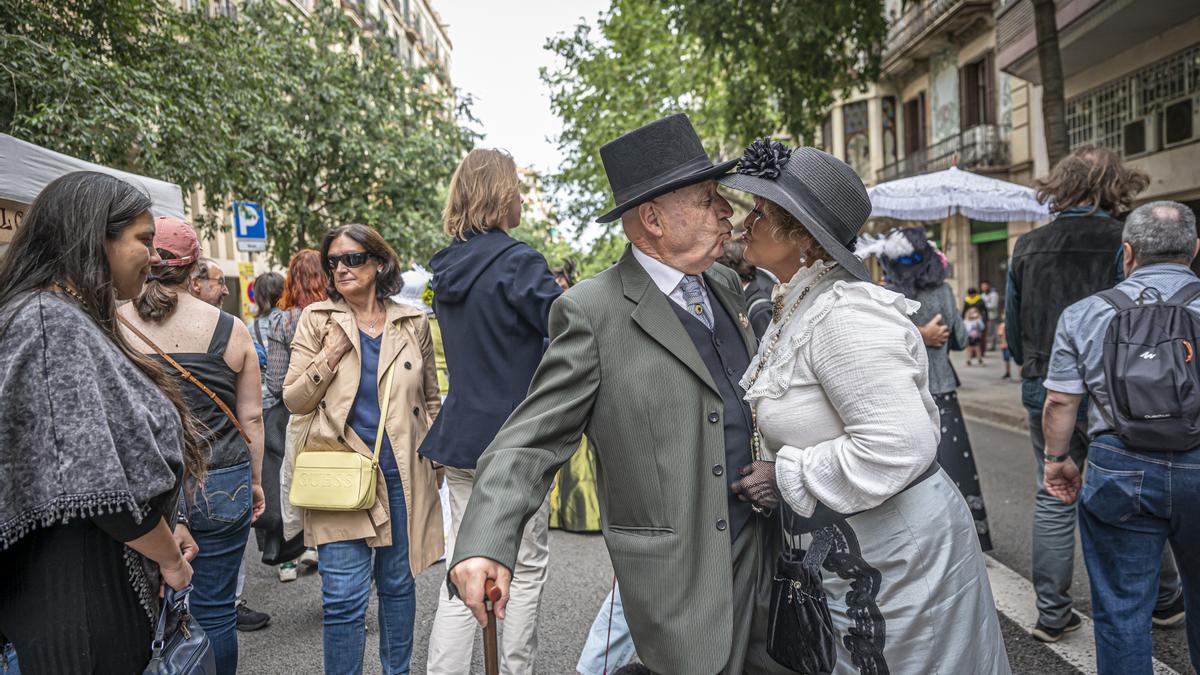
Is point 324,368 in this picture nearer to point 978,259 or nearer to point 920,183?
point 920,183

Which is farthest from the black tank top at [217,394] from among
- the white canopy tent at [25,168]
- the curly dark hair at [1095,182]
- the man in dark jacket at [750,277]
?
the curly dark hair at [1095,182]

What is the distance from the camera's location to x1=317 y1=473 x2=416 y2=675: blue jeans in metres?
3.27

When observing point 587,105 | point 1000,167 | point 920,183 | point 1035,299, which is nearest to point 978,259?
point 1000,167

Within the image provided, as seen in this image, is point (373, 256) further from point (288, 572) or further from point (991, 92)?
point (991, 92)

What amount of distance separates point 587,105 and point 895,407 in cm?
2261

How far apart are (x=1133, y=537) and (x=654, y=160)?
215cm

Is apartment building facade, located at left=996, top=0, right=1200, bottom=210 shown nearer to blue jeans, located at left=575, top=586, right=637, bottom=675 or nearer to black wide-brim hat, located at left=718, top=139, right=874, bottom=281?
blue jeans, located at left=575, top=586, right=637, bottom=675

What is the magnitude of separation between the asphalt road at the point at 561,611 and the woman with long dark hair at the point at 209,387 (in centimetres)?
100

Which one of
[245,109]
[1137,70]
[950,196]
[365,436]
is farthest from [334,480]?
[1137,70]

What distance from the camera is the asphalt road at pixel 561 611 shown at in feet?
12.6

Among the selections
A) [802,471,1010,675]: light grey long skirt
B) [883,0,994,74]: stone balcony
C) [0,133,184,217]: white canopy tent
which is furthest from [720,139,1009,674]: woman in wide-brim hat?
[883,0,994,74]: stone balcony

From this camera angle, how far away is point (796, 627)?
2.07m

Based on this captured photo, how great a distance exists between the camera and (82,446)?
188 centimetres

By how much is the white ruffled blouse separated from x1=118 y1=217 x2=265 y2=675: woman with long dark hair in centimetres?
218
